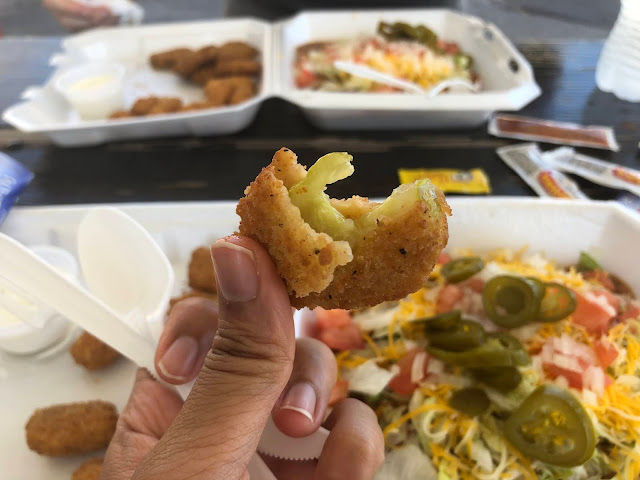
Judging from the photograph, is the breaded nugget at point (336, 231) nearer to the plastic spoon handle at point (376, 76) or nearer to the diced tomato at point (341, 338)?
the diced tomato at point (341, 338)

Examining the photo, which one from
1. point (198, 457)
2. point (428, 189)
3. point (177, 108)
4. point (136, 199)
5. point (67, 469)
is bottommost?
point (67, 469)

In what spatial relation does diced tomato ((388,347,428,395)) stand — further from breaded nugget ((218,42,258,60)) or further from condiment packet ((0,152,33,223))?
breaded nugget ((218,42,258,60))

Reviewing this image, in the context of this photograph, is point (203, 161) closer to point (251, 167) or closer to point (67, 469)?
point (251, 167)

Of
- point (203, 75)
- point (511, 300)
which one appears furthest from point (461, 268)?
point (203, 75)

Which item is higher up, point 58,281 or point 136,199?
point 58,281

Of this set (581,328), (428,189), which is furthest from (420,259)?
(581,328)
